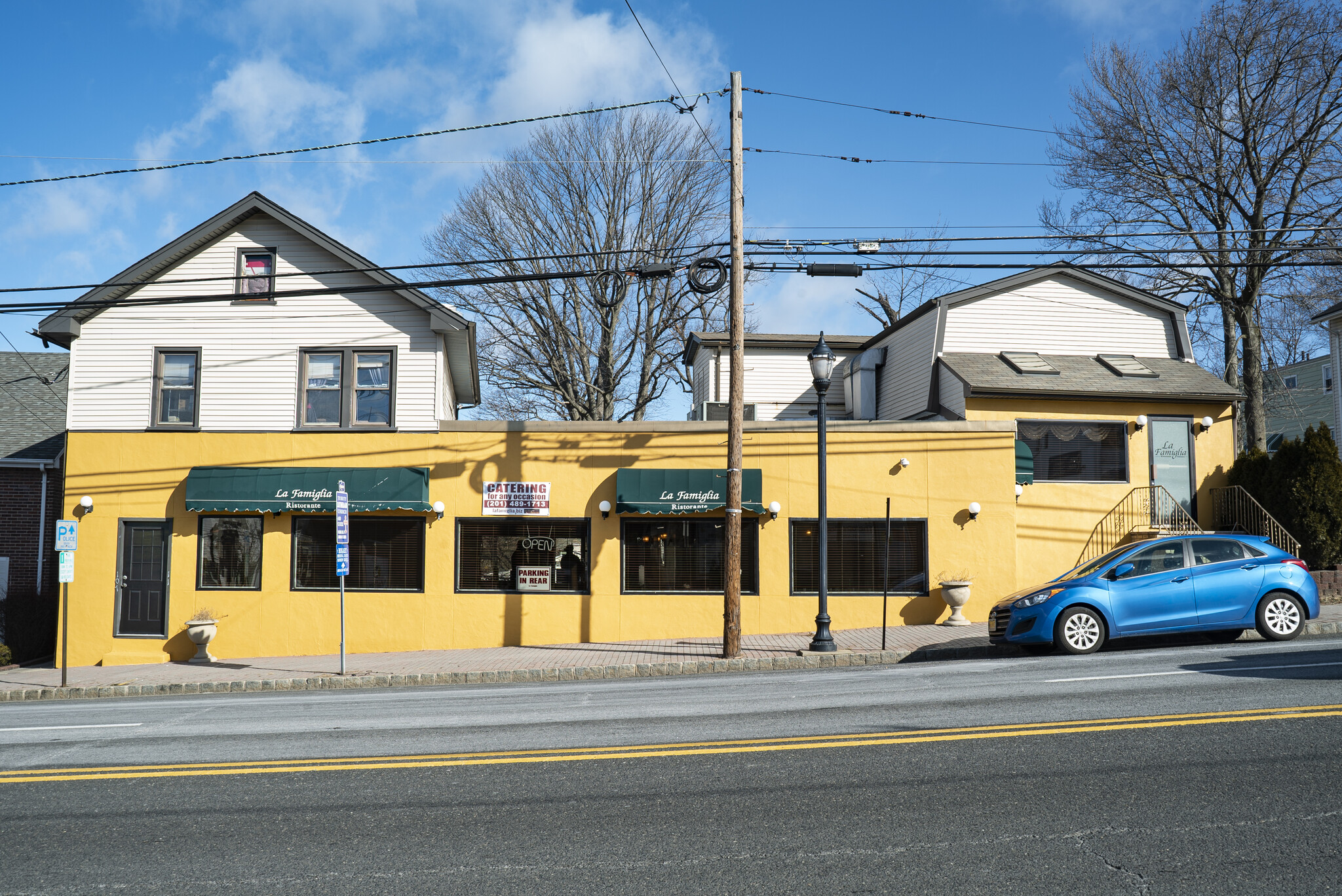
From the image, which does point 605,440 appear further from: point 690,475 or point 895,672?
point 895,672

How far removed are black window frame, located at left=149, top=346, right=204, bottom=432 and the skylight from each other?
1864 cm

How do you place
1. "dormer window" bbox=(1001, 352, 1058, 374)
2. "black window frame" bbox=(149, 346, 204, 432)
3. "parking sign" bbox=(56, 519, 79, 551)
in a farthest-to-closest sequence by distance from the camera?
"dormer window" bbox=(1001, 352, 1058, 374)
"black window frame" bbox=(149, 346, 204, 432)
"parking sign" bbox=(56, 519, 79, 551)

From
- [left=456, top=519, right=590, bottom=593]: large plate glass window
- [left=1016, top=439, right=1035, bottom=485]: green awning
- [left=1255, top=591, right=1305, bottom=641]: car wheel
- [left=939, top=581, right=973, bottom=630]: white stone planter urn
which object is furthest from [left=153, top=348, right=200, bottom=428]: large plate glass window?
[left=1255, top=591, right=1305, bottom=641]: car wheel

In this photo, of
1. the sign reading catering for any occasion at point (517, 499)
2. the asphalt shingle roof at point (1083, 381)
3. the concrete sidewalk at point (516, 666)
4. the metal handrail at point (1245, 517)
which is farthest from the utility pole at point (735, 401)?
the metal handrail at point (1245, 517)

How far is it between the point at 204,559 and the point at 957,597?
14083 millimetres

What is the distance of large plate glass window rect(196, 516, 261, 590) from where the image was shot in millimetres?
17859

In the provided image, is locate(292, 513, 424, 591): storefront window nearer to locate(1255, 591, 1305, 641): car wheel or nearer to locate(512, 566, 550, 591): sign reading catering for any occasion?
locate(512, 566, 550, 591): sign reading catering for any occasion

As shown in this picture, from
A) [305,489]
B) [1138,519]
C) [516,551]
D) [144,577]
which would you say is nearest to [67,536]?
[144,577]

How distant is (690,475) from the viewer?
57.7ft

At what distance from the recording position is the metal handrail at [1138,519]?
18828 millimetres

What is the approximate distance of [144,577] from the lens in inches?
705

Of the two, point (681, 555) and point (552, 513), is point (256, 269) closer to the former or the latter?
point (552, 513)

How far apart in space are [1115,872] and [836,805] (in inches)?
65.4

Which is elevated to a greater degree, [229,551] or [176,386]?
[176,386]
